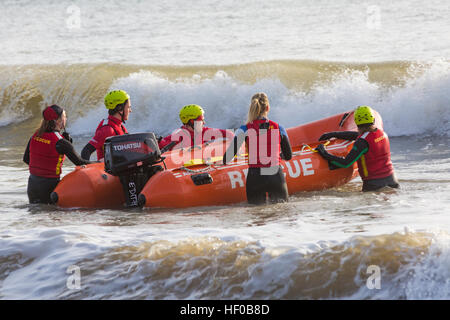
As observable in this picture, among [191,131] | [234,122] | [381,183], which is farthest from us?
[234,122]

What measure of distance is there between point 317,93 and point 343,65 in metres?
1.84

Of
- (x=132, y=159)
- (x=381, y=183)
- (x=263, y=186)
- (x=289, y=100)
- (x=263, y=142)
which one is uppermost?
(x=289, y=100)

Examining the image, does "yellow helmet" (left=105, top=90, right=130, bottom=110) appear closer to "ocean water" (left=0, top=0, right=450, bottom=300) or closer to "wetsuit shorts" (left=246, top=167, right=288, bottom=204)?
"ocean water" (left=0, top=0, right=450, bottom=300)

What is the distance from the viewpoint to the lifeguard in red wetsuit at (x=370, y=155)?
5789mm

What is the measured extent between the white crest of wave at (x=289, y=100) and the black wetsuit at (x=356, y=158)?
18.5ft

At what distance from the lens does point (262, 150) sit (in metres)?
5.25

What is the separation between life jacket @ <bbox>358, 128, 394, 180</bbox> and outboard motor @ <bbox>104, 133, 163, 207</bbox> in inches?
78.2

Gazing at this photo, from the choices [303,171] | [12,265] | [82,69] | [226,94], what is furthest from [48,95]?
[12,265]

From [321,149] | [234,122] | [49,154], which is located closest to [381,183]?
[321,149]

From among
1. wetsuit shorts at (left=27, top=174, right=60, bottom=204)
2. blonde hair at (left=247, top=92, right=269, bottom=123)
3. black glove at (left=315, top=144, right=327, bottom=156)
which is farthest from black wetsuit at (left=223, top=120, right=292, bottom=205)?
wetsuit shorts at (left=27, top=174, right=60, bottom=204)

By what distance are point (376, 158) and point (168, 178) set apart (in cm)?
202

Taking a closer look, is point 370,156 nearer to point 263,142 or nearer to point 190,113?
point 263,142

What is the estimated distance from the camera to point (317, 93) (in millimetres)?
13633

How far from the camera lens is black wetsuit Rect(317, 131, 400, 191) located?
5.80 meters
